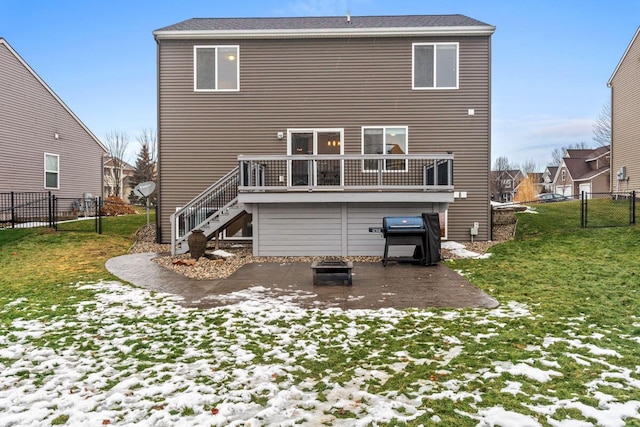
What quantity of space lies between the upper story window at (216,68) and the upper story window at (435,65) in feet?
19.1

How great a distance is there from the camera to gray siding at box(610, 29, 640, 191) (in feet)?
59.7

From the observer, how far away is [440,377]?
3289mm

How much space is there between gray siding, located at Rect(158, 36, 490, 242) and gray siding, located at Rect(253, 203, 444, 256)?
2.70 metres

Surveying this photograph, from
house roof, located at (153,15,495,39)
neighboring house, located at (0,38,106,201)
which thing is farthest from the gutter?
neighboring house, located at (0,38,106,201)

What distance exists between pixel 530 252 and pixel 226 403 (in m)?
9.43

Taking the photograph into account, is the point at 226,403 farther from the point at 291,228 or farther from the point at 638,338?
the point at 291,228

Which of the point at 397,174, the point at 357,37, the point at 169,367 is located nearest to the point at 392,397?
the point at 169,367

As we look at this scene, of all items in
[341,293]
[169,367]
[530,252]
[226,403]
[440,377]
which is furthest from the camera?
[530,252]

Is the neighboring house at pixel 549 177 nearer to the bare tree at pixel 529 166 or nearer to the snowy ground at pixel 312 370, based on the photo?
the bare tree at pixel 529 166

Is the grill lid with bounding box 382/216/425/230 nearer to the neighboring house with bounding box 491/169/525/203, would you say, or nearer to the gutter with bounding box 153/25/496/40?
the gutter with bounding box 153/25/496/40

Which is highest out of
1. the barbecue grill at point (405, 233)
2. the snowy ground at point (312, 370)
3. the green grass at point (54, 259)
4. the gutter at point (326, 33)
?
the gutter at point (326, 33)

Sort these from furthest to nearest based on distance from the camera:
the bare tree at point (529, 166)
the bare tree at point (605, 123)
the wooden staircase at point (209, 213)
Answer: the bare tree at point (529, 166) < the bare tree at point (605, 123) < the wooden staircase at point (209, 213)

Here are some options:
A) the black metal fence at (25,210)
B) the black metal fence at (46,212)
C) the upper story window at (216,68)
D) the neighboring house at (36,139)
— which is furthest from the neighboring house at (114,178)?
the upper story window at (216,68)

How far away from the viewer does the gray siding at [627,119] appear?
18188 millimetres
